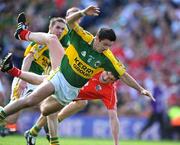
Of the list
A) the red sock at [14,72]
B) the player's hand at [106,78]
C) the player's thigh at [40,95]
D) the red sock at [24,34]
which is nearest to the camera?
the player's thigh at [40,95]

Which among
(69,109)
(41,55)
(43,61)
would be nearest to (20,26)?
(41,55)

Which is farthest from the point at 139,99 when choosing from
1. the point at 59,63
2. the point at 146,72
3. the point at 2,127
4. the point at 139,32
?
the point at 59,63

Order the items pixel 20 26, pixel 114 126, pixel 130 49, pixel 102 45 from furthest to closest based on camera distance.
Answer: pixel 130 49, pixel 114 126, pixel 20 26, pixel 102 45

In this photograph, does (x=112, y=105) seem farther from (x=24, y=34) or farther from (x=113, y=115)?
(x=24, y=34)

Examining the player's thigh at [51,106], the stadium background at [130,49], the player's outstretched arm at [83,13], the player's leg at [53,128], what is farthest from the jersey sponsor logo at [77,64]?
the stadium background at [130,49]

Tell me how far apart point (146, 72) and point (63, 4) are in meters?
3.79

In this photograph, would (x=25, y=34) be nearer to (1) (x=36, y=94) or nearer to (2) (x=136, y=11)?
(1) (x=36, y=94)

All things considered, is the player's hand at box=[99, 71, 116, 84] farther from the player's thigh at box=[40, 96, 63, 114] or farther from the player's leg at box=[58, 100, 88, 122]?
the player's thigh at box=[40, 96, 63, 114]

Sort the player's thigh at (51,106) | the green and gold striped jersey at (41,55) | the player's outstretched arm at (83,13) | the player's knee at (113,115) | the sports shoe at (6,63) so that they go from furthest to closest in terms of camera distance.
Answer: the green and gold striped jersey at (41,55)
the player's knee at (113,115)
the sports shoe at (6,63)
the player's thigh at (51,106)
the player's outstretched arm at (83,13)

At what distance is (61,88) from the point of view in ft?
35.7

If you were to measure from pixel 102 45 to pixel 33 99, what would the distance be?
1.45m

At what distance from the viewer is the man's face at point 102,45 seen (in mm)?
10758

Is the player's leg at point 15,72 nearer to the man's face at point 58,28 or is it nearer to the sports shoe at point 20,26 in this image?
the sports shoe at point 20,26

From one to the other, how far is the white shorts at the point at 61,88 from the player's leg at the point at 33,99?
0.09 m
